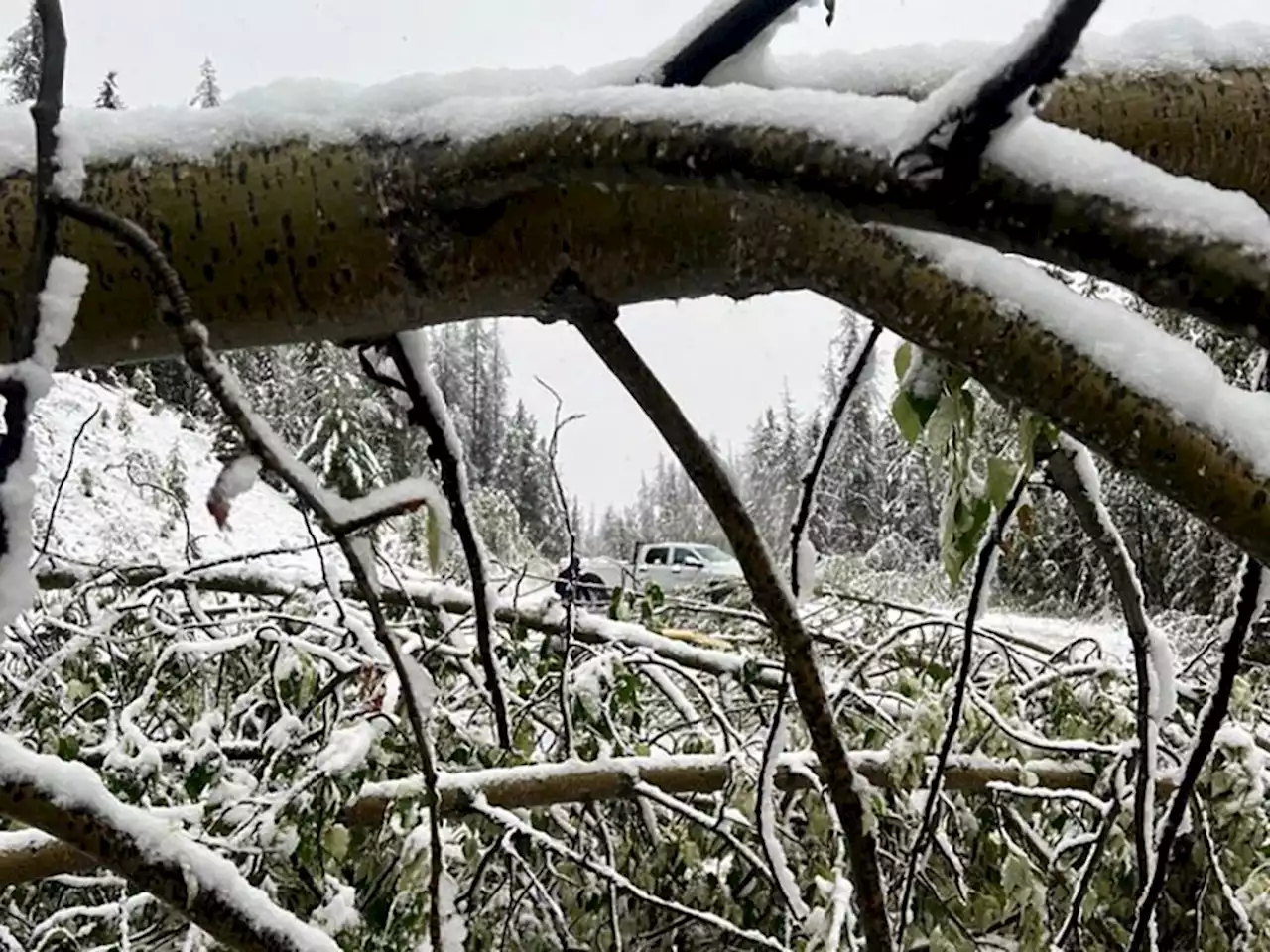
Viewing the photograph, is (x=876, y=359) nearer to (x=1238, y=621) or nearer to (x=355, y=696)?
(x=1238, y=621)

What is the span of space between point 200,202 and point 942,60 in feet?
1.27

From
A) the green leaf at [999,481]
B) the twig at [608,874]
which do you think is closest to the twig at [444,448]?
the green leaf at [999,481]

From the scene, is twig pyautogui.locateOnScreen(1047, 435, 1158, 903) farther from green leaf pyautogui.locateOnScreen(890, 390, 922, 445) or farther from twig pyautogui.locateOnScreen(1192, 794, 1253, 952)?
twig pyautogui.locateOnScreen(1192, 794, 1253, 952)

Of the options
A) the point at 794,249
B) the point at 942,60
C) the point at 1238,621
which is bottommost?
the point at 1238,621

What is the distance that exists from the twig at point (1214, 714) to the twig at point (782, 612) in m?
0.17

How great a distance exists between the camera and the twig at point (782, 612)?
2.05 ft

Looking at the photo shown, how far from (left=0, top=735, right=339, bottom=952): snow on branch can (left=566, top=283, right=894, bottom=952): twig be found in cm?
32

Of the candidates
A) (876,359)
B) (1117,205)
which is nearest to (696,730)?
(876,359)

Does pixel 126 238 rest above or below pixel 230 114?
below

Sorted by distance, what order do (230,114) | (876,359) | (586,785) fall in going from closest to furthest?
1. (230,114)
2. (876,359)
3. (586,785)

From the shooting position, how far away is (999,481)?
93 centimetres

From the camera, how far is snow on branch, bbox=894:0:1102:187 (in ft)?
1.06

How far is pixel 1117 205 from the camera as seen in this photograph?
34cm

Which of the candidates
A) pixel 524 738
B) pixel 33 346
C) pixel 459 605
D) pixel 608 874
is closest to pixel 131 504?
pixel 459 605
